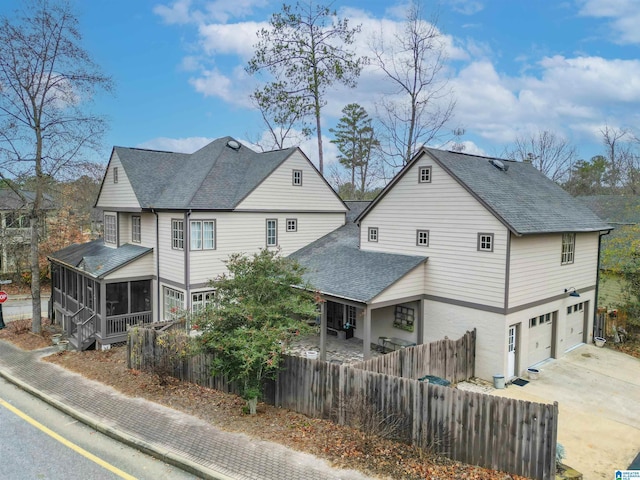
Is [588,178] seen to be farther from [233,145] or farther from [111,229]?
[111,229]

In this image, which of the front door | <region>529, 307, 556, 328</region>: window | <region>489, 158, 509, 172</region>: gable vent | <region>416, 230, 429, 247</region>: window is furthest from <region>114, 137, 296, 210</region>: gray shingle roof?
<region>529, 307, 556, 328</region>: window

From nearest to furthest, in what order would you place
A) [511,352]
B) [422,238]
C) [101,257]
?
[511,352] < [422,238] < [101,257]

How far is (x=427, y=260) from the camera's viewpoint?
54.3ft

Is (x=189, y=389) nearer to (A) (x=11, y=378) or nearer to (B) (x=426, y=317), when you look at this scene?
(A) (x=11, y=378)

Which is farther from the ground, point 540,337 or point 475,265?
point 475,265

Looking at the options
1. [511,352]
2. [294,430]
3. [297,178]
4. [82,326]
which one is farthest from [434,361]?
[82,326]

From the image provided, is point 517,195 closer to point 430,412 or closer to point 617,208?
point 430,412

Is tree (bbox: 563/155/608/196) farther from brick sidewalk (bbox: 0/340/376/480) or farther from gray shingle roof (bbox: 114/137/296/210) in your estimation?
brick sidewalk (bbox: 0/340/376/480)

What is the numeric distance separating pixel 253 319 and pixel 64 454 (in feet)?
15.4

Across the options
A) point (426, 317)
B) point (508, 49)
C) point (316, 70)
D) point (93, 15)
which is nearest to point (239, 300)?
point (426, 317)

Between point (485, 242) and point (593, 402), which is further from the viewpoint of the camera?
point (485, 242)

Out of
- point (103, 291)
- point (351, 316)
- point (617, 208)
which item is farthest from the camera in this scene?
point (617, 208)

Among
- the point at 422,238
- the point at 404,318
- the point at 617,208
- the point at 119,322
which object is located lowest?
the point at 119,322

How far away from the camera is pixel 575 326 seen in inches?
745
